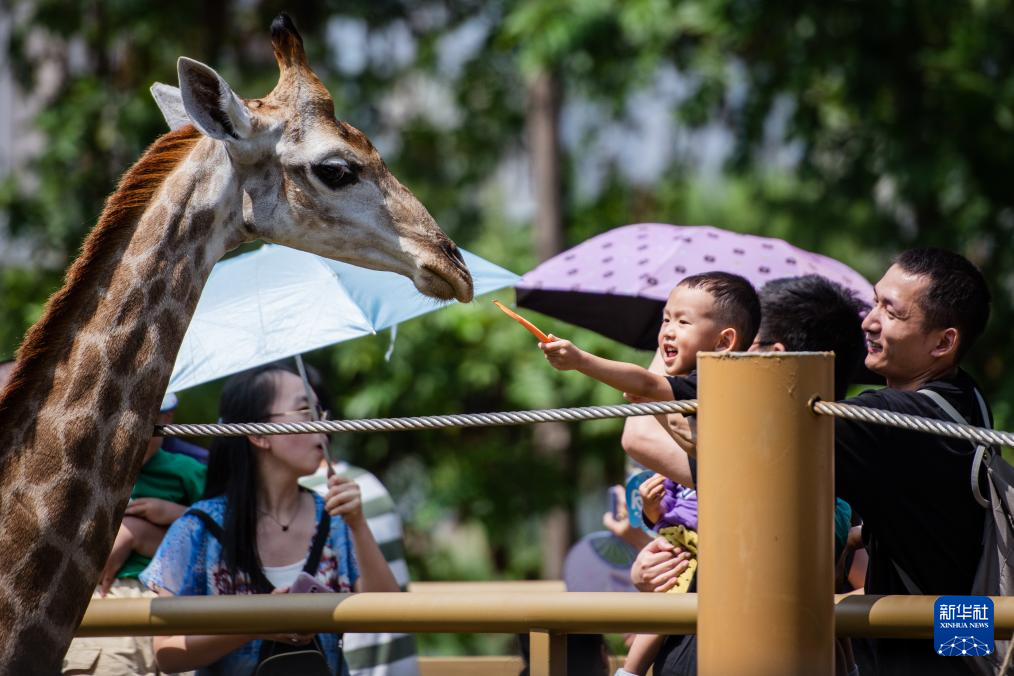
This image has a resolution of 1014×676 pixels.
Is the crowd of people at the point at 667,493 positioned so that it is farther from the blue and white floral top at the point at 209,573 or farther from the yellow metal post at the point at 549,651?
the yellow metal post at the point at 549,651

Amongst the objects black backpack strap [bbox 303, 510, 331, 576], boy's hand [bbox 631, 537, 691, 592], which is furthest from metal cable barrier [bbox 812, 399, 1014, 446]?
black backpack strap [bbox 303, 510, 331, 576]

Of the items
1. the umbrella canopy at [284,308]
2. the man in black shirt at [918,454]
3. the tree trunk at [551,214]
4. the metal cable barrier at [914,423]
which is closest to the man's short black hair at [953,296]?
the man in black shirt at [918,454]

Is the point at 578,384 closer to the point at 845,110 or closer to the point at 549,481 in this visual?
the point at 549,481

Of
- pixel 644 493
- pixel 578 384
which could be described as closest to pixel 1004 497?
pixel 644 493

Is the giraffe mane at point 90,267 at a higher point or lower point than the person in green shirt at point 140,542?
higher

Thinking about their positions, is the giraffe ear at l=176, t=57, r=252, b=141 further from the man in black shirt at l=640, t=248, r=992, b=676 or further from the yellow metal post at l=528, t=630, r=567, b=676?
the man in black shirt at l=640, t=248, r=992, b=676

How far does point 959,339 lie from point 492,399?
26.9ft

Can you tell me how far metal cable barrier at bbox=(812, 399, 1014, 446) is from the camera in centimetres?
228

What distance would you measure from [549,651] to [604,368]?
0.63m

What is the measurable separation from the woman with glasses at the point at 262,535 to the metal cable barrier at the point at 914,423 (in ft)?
5.61

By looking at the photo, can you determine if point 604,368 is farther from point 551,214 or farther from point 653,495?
point 551,214

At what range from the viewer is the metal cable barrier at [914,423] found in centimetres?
228

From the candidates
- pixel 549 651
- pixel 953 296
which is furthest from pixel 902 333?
pixel 549 651

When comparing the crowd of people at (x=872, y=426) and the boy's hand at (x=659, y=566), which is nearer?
the crowd of people at (x=872, y=426)
